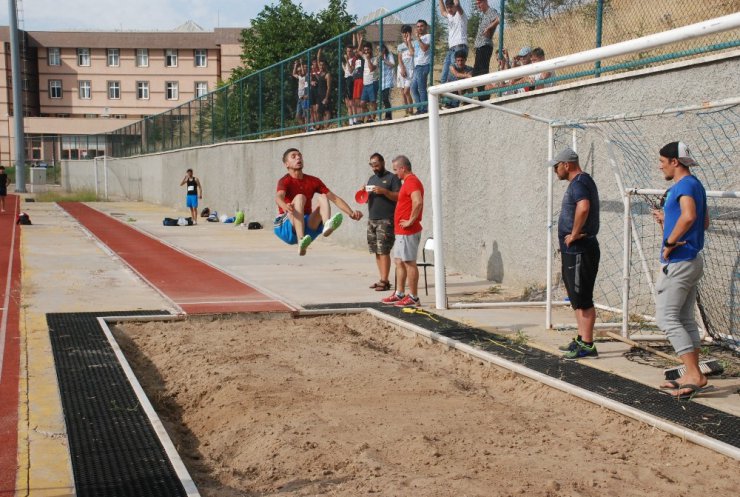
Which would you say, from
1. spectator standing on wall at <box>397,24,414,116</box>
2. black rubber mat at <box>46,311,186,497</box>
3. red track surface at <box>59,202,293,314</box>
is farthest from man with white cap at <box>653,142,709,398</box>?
spectator standing on wall at <box>397,24,414,116</box>

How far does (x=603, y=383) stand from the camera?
7402 millimetres

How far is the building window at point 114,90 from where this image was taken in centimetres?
8556

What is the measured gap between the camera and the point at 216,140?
118 ft

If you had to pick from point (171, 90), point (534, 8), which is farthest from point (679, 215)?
point (171, 90)

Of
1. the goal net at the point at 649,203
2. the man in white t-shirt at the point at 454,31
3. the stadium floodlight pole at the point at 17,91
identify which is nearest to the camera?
the goal net at the point at 649,203

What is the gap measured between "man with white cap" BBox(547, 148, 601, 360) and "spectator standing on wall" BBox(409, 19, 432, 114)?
29.7ft

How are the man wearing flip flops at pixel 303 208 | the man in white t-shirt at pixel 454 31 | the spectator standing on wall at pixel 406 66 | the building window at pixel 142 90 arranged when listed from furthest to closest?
the building window at pixel 142 90 < the spectator standing on wall at pixel 406 66 < the man in white t-shirt at pixel 454 31 < the man wearing flip flops at pixel 303 208

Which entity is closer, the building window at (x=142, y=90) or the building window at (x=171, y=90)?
the building window at (x=142, y=90)

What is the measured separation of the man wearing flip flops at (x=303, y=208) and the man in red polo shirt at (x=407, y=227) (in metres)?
1.16

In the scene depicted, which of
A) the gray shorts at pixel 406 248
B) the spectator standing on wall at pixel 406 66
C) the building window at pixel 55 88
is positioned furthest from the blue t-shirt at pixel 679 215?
the building window at pixel 55 88

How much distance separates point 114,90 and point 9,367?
271 feet

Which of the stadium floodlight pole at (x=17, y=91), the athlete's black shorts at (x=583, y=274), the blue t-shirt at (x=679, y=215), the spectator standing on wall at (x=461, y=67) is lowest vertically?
the athlete's black shorts at (x=583, y=274)

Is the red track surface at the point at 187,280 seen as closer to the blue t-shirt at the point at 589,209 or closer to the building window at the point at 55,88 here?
the blue t-shirt at the point at 589,209

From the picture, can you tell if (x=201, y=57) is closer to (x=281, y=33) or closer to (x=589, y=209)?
(x=281, y=33)
